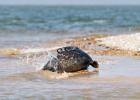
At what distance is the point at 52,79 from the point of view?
12.1 metres

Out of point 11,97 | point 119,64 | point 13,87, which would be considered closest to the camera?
point 11,97

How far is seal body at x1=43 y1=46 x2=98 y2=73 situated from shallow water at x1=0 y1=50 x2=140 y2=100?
9.8 inches

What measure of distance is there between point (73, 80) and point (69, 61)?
134 cm

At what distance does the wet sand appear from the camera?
398 inches

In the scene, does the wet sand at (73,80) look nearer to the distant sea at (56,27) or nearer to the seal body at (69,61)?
the seal body at (69,61)

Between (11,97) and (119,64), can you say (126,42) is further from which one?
(11,97)

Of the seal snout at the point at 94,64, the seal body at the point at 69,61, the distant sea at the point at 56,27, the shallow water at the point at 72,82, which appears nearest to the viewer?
the shallow water at the point at 72,82

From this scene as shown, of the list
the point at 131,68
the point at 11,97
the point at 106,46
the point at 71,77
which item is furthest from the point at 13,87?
the point at 106,46

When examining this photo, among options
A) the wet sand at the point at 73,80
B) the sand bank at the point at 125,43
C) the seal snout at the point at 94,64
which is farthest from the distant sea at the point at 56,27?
the seal snout at the point at 94,64

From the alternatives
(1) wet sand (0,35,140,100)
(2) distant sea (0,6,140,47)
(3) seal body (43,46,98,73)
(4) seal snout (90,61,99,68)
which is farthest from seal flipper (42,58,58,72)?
(2) distant sea (0,6,140,47)

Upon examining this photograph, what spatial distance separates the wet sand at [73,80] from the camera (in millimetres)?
10117

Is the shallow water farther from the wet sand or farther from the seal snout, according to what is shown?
the seal snout

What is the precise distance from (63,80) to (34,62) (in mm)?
3575

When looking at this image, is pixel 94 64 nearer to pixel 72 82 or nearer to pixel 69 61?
pixel 69 61
